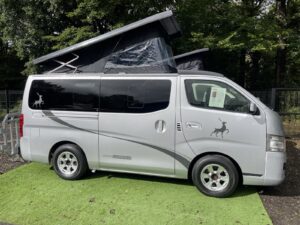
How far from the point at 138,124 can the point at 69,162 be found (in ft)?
5.27

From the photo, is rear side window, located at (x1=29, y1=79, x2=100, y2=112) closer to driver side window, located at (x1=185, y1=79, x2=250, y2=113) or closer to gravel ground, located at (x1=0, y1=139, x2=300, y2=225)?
driver side window, located at (x1=185, y1=79, x2=250, y2=113)

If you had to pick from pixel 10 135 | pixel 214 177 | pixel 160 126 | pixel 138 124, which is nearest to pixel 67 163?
pixel 138 124

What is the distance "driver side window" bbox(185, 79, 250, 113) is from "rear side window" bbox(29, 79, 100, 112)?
1.67 m

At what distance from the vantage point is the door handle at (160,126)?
5516 millimetres

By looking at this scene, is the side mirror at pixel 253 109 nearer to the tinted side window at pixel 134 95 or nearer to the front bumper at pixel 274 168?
the front bumper at pixel 274 168

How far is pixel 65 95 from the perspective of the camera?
6.07 metres

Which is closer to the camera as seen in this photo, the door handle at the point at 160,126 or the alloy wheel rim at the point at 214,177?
the alloy wheel rim at the point at 214,177

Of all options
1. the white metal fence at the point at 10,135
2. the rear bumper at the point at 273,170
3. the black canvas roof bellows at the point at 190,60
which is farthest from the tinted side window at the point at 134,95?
the black canvas roof bellows at the point at 190,60

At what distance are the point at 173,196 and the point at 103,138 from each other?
5.13 ft

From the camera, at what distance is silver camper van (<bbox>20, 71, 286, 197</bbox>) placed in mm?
5137

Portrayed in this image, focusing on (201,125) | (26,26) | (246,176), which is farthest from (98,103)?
(26,26)

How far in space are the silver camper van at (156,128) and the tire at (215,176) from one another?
0.05ft

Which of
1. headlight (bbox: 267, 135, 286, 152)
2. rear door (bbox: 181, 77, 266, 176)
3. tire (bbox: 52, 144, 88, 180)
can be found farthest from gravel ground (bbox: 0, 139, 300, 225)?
tire (bbox: 52, 144, 88, 180)

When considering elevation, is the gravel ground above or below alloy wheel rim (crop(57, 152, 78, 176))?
below
